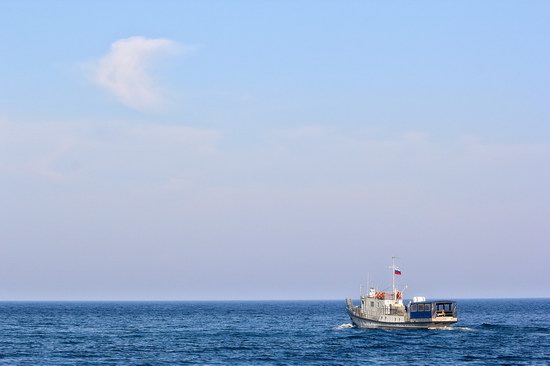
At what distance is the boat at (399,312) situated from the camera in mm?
130375

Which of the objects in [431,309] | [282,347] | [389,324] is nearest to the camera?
[282,347]

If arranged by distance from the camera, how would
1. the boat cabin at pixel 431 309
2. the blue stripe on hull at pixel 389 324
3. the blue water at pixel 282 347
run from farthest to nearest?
the blue stripe on hull at pixel 389 324 < the boat cabin at pixel 431 309 < the blue water at pixel 282 347

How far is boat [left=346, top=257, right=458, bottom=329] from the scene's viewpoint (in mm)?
130375

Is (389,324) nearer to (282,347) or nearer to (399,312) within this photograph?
(399,312)

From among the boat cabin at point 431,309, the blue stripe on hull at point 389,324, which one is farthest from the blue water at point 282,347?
the boat cabin at point 431,309

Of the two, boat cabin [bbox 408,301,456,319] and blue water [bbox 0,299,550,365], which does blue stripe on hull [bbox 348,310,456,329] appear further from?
boat cabin [bbox 408,301,456,319]

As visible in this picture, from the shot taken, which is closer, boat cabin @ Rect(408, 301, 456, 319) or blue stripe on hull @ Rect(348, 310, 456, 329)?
boat cabin @ Rect(408, 301, 456, 319)

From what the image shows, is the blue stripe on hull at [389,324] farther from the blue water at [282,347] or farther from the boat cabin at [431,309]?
the boat cabin at [431,309]

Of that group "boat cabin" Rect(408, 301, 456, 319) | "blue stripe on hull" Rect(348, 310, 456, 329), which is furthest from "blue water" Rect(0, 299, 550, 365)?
"boat cabin" Rect(408, 301, 456, 319)

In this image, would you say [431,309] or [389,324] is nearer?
[431,309]

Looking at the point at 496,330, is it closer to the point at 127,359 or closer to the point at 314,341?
the point at 314,341

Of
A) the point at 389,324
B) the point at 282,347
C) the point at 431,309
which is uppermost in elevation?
the point at 431,309

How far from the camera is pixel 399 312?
135 meters

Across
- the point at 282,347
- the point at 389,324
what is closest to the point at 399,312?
the point at 389,324
